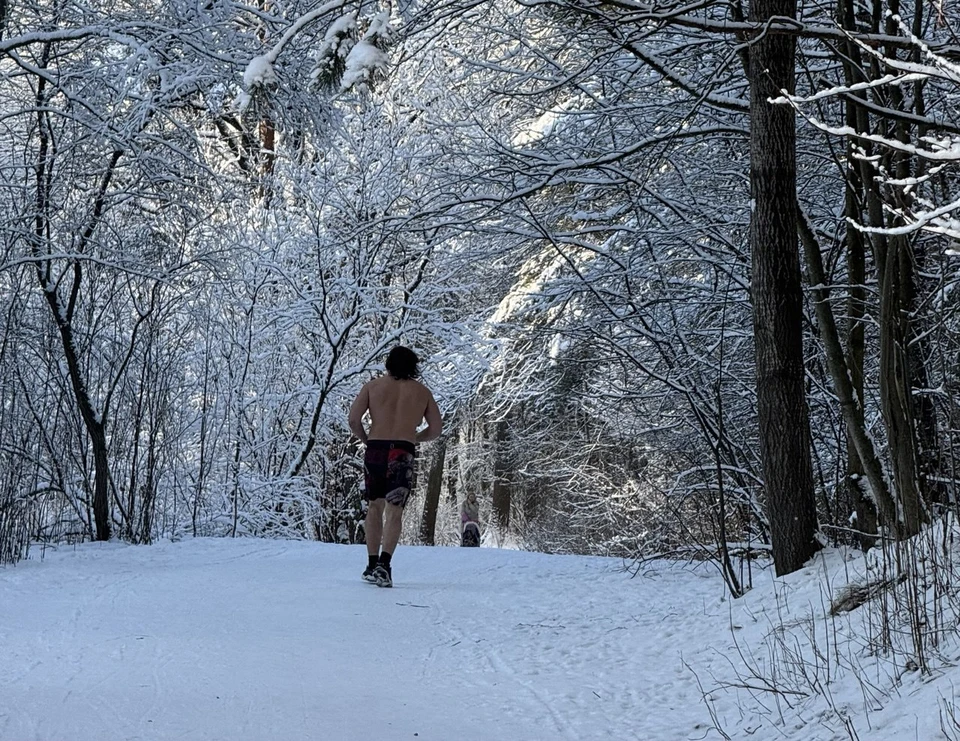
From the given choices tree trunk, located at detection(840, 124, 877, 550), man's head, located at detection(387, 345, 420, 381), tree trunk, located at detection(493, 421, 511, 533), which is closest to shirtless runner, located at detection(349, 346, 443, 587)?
man's head, located at detection(387, 345, 420, 381)

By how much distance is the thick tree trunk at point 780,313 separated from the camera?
20.7 ft

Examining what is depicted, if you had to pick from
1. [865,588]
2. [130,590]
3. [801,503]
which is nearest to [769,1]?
[801,503]

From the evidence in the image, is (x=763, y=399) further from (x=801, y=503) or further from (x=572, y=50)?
(x=572, y=50)

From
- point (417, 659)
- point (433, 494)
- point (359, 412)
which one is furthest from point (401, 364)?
point (433, 494)

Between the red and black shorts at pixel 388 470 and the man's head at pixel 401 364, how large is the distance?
54cm

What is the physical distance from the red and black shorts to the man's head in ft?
1.78

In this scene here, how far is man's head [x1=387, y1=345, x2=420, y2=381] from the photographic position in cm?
852

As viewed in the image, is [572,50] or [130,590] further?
[572,50]

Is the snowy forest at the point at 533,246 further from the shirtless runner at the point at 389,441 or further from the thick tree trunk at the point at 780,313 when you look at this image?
the shirtless runner at the point at 389,441

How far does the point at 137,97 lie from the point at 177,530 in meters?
6.59

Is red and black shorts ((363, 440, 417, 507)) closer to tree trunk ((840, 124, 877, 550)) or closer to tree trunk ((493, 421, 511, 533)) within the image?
tree trunk ((840, 124, 877, 550))

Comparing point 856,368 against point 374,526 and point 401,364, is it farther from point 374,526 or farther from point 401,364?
point 374,526

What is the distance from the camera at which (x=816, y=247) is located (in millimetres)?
6914

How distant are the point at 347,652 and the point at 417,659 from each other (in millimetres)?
350
